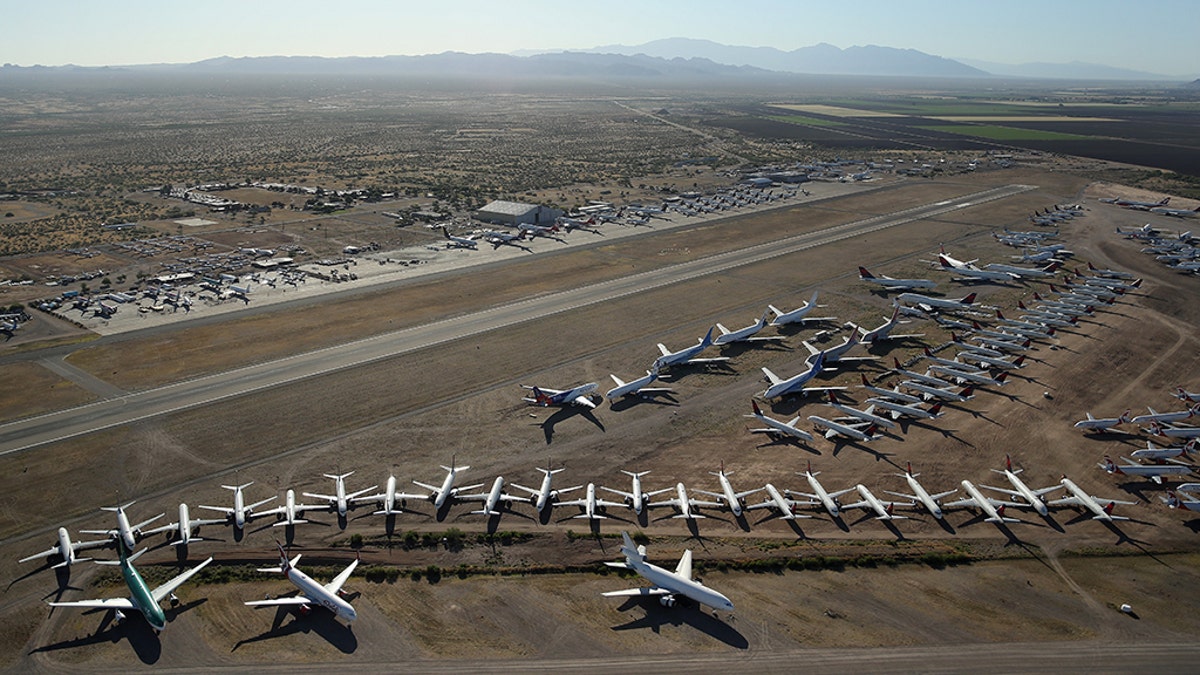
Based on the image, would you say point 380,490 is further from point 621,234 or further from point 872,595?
point 621,234

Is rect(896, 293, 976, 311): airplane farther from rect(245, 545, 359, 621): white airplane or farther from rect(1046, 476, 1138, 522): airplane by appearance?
rect(245, 545, 359, 621): white airplane

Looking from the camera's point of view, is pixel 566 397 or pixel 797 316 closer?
pixel 566 397

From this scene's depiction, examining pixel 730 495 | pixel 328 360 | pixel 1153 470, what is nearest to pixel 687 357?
pixel 730 495

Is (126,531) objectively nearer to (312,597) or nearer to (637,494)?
(312,597)

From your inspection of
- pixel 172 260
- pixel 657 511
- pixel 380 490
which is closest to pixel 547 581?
pixel 657 511

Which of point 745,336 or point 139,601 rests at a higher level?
point 745,336

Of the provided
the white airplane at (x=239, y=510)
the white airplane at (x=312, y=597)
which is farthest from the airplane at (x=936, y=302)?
the white airplane at (x=239, y=510)

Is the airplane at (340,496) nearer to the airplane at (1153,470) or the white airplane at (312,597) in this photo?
the white airplane at (312,597)
